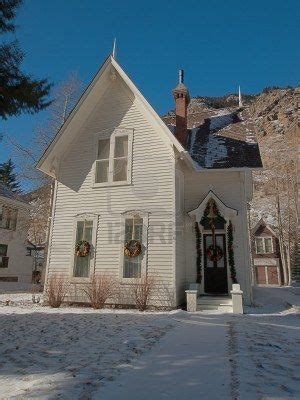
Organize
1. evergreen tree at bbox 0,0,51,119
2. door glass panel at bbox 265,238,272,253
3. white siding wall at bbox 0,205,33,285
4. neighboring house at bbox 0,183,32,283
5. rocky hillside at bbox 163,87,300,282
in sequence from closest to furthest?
evergreen tree at bbox 0,0,51,119, rocky hillside at bbox 163,87,300,282, neighboring house at bbox 0,183,32,283, white siding wall at bbox 0,205,33,285, door glass panel at bbox 265,238,272,253

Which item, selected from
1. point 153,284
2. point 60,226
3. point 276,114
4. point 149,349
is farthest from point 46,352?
point 276,114

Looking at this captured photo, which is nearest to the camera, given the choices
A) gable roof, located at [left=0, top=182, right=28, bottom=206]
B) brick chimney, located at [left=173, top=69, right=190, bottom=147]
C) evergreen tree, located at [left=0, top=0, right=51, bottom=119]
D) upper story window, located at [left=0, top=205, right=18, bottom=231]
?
evergreen tree, located at [left=0, top=0, right=51, bottom=119]

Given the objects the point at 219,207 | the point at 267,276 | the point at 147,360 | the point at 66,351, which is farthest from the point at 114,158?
the point at 267,276

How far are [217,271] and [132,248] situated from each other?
3.63 m

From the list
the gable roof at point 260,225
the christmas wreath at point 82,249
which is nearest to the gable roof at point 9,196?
the christmas wreath at point 82,249

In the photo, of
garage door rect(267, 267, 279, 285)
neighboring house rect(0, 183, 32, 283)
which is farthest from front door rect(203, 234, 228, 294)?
garage door rect(267, 267, 279, 285)

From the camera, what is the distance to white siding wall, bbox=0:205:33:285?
2442 cm

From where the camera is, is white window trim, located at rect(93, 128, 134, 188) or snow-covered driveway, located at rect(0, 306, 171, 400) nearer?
snow-covered driveway, located at rect(0, 306, 171, 400)

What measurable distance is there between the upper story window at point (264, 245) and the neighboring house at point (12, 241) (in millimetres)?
25456

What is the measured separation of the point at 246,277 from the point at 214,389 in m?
8.98

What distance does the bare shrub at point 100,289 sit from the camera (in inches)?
420

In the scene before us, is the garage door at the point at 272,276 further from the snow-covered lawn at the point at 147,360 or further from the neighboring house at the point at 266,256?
the snow-covered lawn at the point at 147,360

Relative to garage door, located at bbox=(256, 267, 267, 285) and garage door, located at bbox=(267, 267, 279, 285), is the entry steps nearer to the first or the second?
garage door, located at bbox=(256, 267, 267, 285)

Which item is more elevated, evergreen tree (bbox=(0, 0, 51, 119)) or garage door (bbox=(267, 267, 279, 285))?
evergreen tree (bbox=(0, 0, 51, 119))
